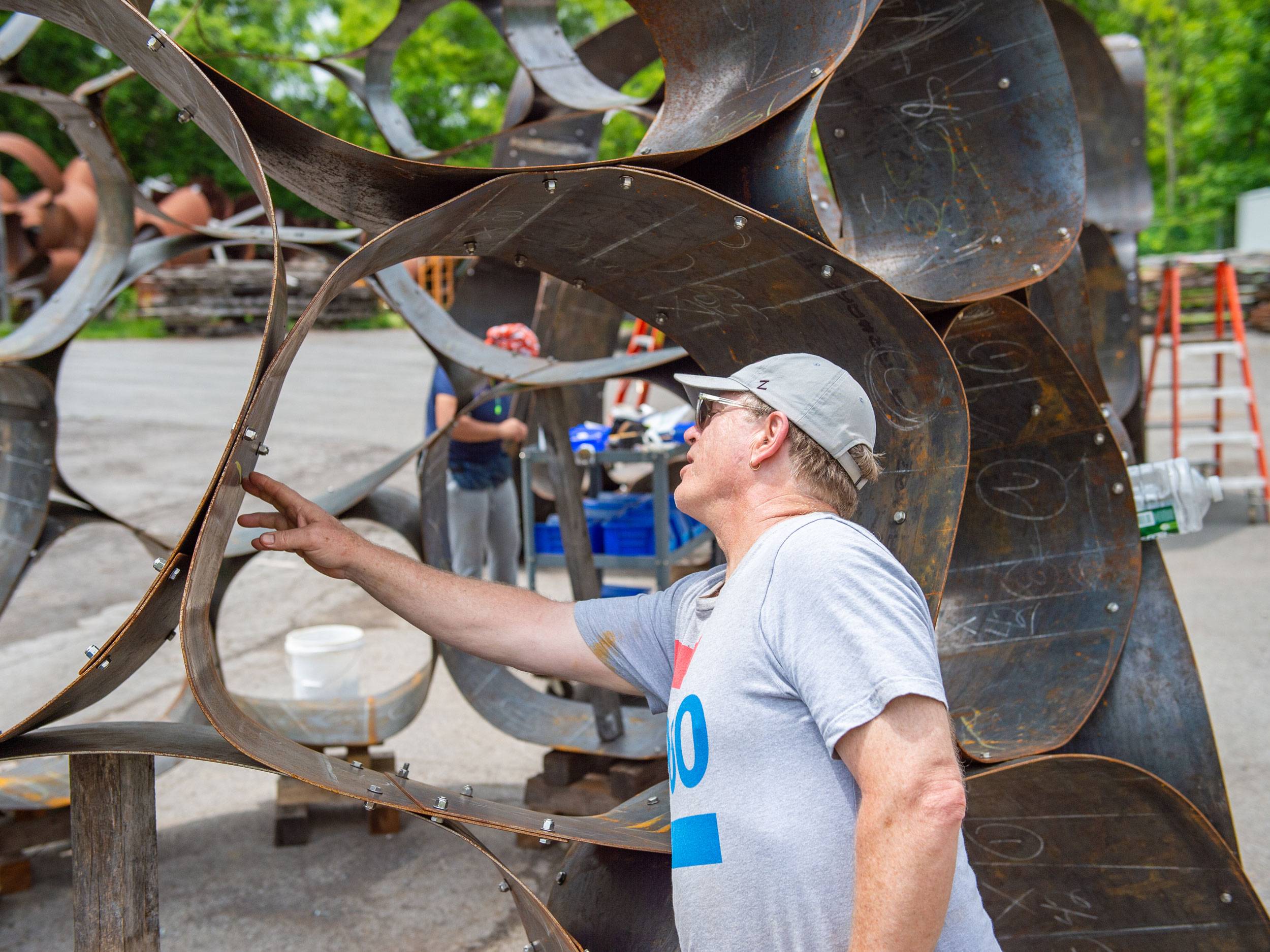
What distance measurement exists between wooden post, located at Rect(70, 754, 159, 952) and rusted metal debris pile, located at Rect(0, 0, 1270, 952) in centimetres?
10

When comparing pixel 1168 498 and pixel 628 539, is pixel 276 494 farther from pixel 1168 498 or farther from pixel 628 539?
pixel 628 539

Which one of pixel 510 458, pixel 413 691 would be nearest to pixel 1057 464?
pixel 413 691

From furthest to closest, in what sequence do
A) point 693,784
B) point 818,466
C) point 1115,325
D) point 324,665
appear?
point 1115,325
point 324,665
point 818,466
point 693,784

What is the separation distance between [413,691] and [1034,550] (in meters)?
2.28

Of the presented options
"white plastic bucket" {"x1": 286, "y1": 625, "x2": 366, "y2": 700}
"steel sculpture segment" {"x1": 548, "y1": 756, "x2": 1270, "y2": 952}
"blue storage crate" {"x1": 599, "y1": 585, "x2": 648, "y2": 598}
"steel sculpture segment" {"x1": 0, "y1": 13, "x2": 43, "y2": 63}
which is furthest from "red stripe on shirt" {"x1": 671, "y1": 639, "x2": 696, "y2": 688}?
"blue storage crate" {"x1": 599, "y1": 585, "x2": 648, "y2": 598}

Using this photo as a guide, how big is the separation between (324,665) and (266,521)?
7.45 feet

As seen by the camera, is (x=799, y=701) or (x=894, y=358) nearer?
(x=799, y=701)

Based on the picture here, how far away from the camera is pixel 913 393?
Result: 2234 mm

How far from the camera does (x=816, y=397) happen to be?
1.69m

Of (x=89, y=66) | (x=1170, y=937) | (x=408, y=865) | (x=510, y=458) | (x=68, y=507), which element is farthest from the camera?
(x=89, y=66)

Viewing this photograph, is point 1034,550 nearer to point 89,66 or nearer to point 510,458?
point 510,458

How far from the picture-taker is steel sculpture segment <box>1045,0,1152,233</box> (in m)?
5.57

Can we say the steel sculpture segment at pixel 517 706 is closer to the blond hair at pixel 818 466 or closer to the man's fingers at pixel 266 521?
the man's fingers at pixel 266 521

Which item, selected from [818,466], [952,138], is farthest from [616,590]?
[818,466]
